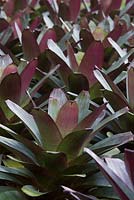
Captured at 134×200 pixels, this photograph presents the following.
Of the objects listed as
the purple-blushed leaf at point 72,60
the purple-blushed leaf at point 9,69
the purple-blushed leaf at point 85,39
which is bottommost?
the purple-blushed leaf at point 85,39

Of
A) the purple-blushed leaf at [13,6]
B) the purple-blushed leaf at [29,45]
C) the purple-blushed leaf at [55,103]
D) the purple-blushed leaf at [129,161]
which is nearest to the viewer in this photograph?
Answer: the purple-blushed leaf at [129,161]

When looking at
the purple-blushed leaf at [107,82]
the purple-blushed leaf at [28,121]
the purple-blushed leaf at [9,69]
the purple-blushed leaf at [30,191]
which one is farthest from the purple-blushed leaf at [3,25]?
the purple-blushed leaf at [30,191]

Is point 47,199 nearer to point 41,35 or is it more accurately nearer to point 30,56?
point 30,56

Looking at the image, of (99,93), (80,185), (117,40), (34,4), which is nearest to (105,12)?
(34,4)

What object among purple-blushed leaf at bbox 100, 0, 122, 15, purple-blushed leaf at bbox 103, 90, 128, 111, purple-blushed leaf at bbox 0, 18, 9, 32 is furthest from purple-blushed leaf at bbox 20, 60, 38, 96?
purple-blushed leaf at bbox 100, 0, 122, 15

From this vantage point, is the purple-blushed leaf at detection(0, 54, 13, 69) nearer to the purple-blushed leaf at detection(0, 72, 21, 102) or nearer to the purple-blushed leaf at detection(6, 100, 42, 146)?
the purple-blushed leaf at detection(0, 72, 21, 102)

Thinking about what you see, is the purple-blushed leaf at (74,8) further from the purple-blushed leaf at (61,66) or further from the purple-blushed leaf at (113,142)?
the purple-blushed leaf at (113,142)
